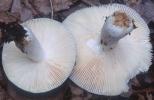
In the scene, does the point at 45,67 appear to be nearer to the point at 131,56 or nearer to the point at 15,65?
the point at 15,65

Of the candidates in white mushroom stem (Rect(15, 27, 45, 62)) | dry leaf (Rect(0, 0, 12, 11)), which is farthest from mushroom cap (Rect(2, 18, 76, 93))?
dry leaf (Rect(0, 0, 12, 11))

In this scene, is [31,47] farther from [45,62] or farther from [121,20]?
[121,20]

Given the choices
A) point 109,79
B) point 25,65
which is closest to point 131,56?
point 109,79

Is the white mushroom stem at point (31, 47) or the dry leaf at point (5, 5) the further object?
the dry leaf at point (5, 5)

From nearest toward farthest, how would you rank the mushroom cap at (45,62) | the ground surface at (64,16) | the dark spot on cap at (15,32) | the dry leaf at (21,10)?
1. the dark spot on cap at (15,32)
2. the mushroom cap at (45,62)
3. the ground surface at (64,16)
4. the dry leaf at (21,10)

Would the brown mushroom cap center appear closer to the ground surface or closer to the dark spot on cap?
the dark spot on cap

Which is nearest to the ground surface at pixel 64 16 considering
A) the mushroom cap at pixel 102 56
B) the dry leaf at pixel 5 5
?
the dry leaf at pixel 5 5

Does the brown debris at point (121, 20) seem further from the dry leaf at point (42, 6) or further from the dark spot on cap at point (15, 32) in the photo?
the dry leaf at point (42, 6)
